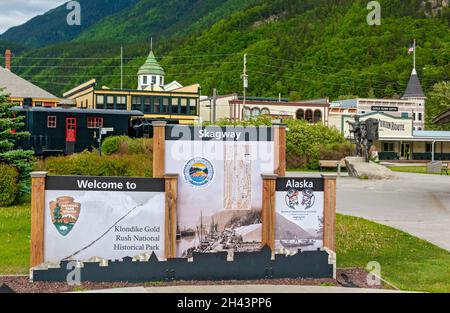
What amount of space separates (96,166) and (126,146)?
463 inches

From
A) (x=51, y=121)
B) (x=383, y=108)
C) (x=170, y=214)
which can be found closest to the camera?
(x=170, y=214)

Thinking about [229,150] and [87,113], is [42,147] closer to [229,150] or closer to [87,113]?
[87,113]

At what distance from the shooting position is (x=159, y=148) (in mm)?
8891

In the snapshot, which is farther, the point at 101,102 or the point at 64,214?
the point at 101,102

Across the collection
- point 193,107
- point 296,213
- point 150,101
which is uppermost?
point 150,101

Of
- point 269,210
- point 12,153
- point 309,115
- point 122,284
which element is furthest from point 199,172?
point 309,115

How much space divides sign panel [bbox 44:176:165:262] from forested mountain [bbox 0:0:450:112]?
10048 centimetres

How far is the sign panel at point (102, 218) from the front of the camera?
830 centimetres

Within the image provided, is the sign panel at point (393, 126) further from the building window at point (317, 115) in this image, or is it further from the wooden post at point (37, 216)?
the wooden post at point (37, 216)

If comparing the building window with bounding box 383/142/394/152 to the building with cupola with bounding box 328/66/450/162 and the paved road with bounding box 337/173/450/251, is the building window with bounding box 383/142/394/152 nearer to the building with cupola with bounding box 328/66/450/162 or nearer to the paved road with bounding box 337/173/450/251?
the building with cupola with bounding box 328/66/450/162

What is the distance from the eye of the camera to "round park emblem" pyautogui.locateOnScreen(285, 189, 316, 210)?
877 cm

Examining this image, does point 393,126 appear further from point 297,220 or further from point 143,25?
point 143,25

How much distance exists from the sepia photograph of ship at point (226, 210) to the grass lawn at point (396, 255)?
6.33ft

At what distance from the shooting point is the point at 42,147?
3297 cm
